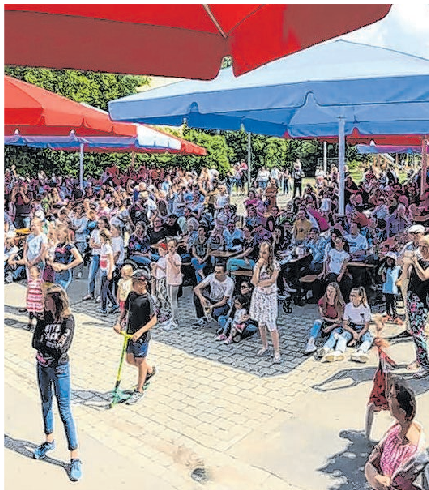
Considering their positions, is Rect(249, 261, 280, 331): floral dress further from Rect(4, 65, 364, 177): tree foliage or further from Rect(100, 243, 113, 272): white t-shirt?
Rect(4, 65, 364, 177): tree foliage

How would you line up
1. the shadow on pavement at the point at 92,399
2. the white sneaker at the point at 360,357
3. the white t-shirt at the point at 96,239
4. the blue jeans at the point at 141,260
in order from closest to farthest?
the shadow on pavement at the point at 92,399
the white sneaker at the point at 360,357
the white t-shirt at the point at 96,239
the blue jeans at the point at 141,260

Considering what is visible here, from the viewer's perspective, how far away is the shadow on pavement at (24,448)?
4.80m

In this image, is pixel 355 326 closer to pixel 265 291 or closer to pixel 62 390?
pixel 265 291

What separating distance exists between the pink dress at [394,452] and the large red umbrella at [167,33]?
7.21 ft

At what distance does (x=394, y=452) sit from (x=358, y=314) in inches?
151

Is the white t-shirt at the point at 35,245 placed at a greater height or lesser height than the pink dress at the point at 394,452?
greater

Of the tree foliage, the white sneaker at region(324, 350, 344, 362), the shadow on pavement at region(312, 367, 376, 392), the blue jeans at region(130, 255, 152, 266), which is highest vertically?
the tree foliage

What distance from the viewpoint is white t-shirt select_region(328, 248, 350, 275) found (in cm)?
841

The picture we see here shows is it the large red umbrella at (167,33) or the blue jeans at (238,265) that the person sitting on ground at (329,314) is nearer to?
the blue jeans at (238,265)

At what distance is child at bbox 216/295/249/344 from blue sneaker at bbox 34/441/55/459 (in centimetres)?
321

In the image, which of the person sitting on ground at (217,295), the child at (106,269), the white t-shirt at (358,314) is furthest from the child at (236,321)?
the child at (106,269)

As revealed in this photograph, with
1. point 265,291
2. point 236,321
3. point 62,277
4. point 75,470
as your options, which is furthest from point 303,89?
point 62,277

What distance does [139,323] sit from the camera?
602cm

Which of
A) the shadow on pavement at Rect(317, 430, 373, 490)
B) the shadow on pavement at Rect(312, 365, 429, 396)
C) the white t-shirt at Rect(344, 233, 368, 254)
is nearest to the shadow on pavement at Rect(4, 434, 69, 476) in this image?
the shadow on pavement at Rect(317, 430, 373, 490)
